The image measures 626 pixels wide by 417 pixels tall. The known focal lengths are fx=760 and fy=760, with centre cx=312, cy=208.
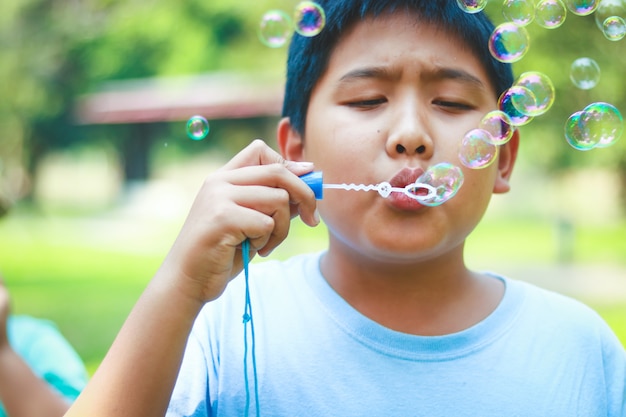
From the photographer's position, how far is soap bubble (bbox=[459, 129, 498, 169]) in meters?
1.55

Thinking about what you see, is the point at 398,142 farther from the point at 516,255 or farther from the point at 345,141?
the point at 516,255

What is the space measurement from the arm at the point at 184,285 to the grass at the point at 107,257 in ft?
15.0

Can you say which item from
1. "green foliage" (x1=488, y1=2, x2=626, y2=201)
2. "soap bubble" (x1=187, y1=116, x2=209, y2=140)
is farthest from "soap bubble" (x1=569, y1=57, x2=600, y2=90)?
"green foliage" (x1=488, y1=2, x2=626, y2=201)

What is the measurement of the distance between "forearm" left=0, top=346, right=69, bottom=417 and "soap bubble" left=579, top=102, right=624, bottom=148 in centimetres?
162

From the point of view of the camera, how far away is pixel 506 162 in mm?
1894

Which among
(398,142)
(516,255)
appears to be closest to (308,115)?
(398,142)

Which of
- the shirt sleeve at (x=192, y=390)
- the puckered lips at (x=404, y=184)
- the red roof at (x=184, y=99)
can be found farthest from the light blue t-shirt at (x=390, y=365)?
the red roof at (x=184, y=99)

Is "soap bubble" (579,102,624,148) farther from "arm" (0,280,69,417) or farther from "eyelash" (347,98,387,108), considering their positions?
"arm" (0,280,69,417)

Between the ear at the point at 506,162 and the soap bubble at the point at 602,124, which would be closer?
the ear at the point at 506,162

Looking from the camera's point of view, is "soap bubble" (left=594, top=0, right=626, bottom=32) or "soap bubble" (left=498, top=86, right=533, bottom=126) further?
"soap bubble" (left=594, top=0, right=626, bottom=32)

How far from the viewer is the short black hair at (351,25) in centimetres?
163

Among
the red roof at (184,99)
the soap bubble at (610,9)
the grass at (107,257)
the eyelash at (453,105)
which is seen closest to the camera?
the eyelash at (453,105)

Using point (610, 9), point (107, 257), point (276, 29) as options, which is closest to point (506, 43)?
point (610, 9)

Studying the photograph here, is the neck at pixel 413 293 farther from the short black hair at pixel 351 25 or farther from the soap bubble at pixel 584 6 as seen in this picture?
the soap bubble at pixel 584 6
